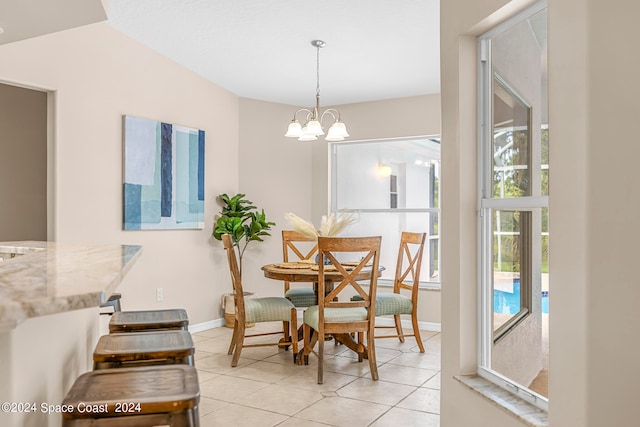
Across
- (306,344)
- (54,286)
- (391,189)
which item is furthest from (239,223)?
(54,286)

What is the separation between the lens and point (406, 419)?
10.0ft

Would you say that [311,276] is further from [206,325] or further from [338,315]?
[206,325]

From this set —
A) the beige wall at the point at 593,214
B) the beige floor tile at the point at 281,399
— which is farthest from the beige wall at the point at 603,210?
the beige floor tile at the point at 281,399

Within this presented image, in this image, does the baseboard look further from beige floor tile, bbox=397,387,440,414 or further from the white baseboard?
beige floor tile, bbox=397,387,440,414

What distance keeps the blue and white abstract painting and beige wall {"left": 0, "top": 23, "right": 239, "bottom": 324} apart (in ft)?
0.25

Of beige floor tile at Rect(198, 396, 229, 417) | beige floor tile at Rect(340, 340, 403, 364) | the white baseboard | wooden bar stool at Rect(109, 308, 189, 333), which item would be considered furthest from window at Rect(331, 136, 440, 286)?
wooden bar stool at Rect(109, 308, 189, 333)

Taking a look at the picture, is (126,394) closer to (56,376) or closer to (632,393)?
(56,376)

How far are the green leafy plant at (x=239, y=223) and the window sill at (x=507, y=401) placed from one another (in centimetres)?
339

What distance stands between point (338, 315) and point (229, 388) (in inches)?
35.0

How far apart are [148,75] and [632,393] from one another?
4348mm

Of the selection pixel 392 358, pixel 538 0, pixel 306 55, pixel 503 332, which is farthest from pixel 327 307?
pixel 538 0

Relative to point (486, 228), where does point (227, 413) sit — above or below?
below

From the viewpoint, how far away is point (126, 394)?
150 centimetres

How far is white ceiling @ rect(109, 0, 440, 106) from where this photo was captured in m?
3.64
